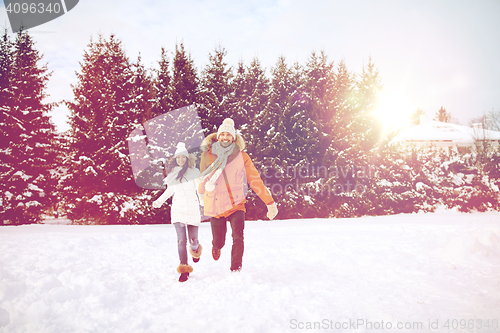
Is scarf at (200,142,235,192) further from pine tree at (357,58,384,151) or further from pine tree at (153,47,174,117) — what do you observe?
pine tree at (357,58,384,151)

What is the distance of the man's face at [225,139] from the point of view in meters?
4.73

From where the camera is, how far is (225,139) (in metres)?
4.75

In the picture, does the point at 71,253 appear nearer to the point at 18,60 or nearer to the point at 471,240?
the point at 471,240

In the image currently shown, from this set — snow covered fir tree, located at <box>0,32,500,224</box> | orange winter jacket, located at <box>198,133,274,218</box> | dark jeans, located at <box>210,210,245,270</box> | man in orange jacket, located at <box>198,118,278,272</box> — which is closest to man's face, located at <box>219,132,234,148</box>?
man in orange jacket, located at <box>198,118,278,272</box>

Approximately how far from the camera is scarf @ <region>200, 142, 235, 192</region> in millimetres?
4602

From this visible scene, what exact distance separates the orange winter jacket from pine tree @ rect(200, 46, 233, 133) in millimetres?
8583

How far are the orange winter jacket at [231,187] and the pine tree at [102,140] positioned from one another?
28.3 ft

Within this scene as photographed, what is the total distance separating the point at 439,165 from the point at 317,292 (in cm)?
1333

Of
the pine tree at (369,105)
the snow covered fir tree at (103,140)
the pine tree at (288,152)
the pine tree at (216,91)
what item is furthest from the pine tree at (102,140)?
the pine tree at (369,105)

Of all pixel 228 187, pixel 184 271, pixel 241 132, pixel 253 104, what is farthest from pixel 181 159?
pixel 253 104

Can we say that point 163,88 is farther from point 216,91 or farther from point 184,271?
point 184,271

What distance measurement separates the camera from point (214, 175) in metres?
4.62

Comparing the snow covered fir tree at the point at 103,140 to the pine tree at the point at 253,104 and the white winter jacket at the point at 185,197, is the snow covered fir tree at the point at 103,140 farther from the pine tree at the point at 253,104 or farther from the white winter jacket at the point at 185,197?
the white winter jacket at the point at 185,197

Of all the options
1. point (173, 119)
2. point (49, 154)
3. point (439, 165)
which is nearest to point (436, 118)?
point (439, 165)
